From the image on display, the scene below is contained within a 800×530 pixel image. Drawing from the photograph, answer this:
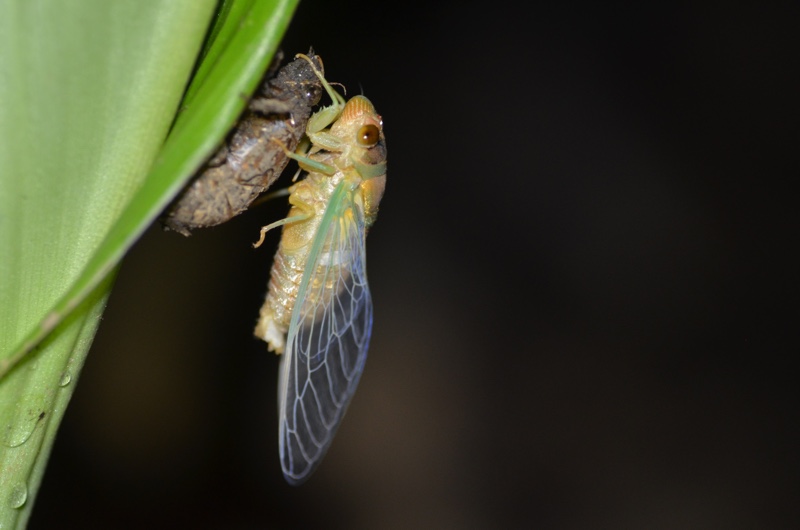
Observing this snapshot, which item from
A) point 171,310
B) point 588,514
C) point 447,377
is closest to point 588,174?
point 447,377

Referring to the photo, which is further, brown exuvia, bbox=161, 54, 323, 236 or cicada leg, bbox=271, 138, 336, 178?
cicada leg, bbox=271, 138, 336, 178

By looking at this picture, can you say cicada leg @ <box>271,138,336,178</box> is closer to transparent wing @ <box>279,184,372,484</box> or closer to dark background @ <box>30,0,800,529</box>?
transparent wing @ <box>279,184,372,484</box>

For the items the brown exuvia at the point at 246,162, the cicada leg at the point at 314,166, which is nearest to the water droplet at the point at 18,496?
the brown exuvia at the point at 246,162

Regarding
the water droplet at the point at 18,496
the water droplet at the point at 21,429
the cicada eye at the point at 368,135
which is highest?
the cicada eye at the point at 368,135

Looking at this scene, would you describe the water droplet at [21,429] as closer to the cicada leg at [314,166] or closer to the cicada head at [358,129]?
the cicada leg at [314,166]

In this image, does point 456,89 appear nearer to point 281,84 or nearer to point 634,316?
point 634,316

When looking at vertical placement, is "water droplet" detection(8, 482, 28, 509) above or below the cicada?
below

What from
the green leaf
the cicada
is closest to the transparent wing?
the cicada

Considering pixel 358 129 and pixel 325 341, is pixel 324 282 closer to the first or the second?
pixel 325 341
